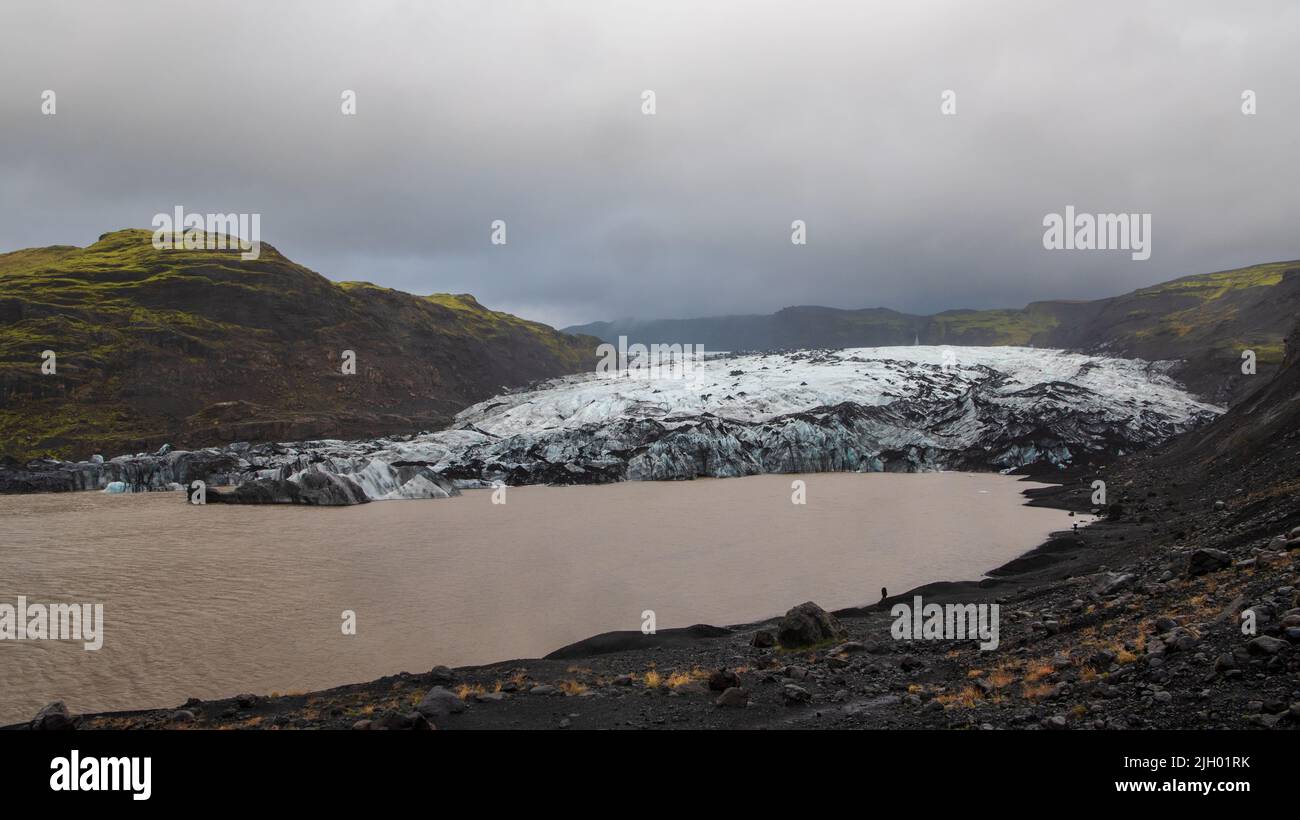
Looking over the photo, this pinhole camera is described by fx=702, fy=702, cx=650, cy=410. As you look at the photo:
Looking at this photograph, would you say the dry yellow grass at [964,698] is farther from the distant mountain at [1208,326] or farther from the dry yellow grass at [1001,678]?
the distant mountain at [1208,326]

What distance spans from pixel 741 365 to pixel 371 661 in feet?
267

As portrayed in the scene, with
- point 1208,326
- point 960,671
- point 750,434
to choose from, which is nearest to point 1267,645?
point 960,671

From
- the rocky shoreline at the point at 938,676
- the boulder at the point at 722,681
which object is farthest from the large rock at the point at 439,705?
the boulder at the point at 722,681

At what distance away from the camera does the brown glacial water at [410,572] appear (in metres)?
18.6

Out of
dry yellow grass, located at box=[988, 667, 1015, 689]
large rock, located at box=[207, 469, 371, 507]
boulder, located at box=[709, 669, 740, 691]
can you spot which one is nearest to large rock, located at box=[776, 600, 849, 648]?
boulder, located at box=[709, 669, 740, 691]

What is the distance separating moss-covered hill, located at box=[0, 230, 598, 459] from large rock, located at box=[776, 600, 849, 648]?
6618cm

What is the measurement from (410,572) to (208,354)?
6978cm

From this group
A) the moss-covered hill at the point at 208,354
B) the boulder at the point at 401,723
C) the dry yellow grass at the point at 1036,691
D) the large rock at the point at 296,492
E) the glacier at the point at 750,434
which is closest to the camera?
the dry yellow grass at the point at 1036,691

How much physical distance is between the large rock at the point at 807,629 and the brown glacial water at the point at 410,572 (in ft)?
16.3

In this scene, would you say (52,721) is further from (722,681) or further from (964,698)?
(964,698)

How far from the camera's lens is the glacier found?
5831 cm

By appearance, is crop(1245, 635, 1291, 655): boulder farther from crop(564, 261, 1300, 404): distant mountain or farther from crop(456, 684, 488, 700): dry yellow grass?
crop(564, 261, 1300, 404): distant mountain
